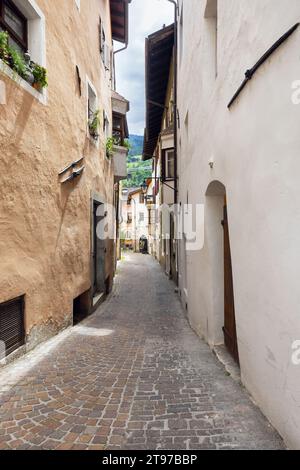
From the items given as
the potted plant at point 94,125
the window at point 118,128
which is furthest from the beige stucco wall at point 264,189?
the window at point 118,128

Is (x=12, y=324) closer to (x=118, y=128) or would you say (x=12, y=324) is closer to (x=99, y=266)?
(x=99, y=266)

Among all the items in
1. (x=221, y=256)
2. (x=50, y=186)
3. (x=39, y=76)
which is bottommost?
(x=221, y=256)

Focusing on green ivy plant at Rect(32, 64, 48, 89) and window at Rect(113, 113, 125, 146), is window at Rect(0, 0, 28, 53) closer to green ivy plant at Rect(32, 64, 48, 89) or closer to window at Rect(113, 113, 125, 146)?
green ivy plant at Rect(32, 64, 48, 89)

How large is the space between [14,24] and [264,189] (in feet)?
16.6

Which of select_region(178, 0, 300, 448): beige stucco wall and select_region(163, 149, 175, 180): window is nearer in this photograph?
select_region(178, 0, 300, 448): beige stucco wall

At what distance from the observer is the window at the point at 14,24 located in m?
4.88

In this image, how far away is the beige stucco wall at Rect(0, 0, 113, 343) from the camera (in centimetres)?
454

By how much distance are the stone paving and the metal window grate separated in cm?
48

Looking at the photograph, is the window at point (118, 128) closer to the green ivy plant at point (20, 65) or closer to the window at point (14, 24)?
the window at point (14, 24)

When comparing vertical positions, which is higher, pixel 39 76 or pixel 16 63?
pixel 39 76

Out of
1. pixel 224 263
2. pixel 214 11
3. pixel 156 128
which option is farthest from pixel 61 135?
pixel 156 128

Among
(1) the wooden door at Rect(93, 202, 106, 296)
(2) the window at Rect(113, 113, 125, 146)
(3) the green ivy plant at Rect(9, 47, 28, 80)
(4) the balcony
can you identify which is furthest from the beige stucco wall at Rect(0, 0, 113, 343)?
(2) the window at Rect(113, 113, 125, 146)

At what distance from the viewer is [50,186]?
19.0 ft

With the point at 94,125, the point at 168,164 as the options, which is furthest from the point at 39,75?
the point at 168,164
